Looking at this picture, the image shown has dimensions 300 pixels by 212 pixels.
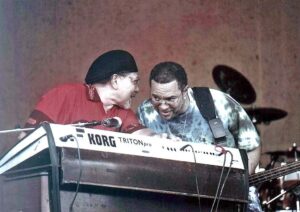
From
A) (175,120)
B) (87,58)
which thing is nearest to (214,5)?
(87,58)

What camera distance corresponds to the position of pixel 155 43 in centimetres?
786

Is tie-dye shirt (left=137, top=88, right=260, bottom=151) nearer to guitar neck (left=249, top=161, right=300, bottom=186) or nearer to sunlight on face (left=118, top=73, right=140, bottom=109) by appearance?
guitar neck (left=249, top=161, right=300, bottom=186)

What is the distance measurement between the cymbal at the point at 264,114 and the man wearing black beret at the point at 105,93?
3.22 metres

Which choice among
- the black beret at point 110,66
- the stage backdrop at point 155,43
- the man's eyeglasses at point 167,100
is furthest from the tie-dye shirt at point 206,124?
the stage backdrop at point 155,43

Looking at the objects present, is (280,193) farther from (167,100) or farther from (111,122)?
(111,122)

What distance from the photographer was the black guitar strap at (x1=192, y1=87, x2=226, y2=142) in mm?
4664

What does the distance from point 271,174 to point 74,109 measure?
4.23 feet

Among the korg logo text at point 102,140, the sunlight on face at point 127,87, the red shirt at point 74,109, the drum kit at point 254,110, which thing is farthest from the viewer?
the drum kit at point 254,110

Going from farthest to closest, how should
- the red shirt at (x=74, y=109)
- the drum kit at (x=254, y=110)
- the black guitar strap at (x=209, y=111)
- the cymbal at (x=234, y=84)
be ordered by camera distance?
the cymbal at (x=234, y=84), the drum kit at (x=254, y=110), the black guitar strap at (x=209, y=111), the red shirt at (x=74, y=109)

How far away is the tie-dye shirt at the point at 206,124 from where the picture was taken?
4.75 meters

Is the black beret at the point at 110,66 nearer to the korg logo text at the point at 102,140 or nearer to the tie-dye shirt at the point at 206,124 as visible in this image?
the tie-dye shirt at the point at 206,124

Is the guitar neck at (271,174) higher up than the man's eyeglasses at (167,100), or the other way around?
the man's eyeglasses at (167,100)

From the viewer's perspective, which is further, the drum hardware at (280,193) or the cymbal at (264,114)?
the cymbal at (264,114)

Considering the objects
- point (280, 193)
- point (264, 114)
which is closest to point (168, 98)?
point (280, 193)
